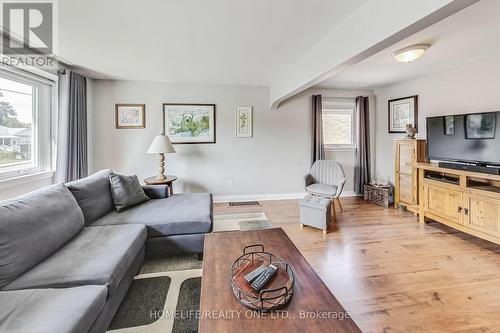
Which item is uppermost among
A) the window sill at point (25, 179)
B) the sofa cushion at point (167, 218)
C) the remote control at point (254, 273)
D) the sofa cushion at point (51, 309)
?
the window sill at point (25, 179)

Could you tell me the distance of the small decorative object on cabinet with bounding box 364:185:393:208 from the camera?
4.13 metres

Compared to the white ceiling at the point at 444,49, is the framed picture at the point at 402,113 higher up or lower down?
lower down

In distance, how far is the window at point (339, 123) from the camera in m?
4.79

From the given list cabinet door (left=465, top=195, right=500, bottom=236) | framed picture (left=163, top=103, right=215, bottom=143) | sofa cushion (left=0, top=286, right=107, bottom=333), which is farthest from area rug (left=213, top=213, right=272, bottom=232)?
cabinet door (left=465, top=195, right=500, bottom=236)

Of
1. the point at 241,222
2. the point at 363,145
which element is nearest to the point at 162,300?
the point at 241,222

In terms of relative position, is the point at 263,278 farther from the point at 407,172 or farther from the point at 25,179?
the point at 407,172

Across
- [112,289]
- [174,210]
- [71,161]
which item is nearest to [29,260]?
[112,289]

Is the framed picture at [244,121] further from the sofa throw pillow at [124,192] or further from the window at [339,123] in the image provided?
the sofa throw pillow at [124,192]

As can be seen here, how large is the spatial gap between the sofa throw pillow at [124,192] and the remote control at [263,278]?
191 centimetres

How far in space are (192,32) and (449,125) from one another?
346 centimetres

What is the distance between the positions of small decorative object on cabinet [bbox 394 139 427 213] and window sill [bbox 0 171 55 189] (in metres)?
5.21

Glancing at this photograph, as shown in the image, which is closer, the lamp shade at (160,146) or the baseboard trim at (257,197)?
the lamp shade at (160,146)

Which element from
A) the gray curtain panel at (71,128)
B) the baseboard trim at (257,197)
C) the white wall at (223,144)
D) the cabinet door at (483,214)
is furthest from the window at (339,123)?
the gray curtain panel at (71,128)

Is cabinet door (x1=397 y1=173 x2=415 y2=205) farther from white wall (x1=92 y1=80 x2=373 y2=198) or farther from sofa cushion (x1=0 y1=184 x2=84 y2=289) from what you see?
sofa cushion (x1=0 y1=184 x2=84 y2=289)
